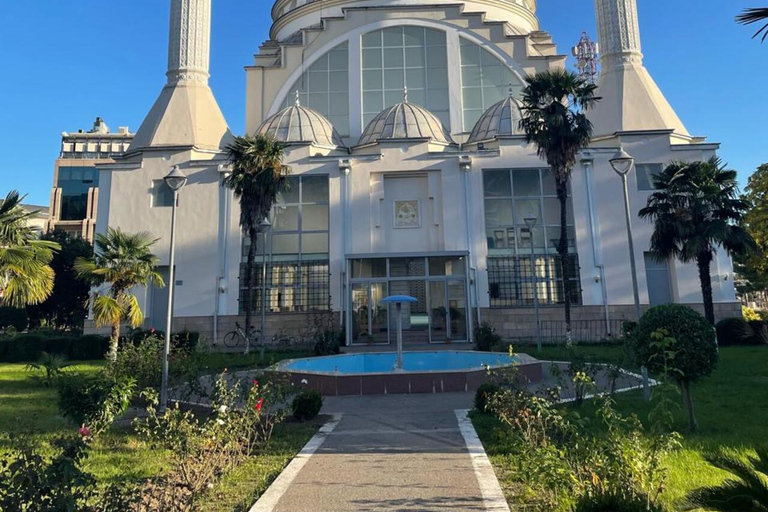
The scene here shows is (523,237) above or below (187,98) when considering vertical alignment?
below

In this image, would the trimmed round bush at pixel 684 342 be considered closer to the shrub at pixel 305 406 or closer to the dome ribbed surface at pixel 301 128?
the shrub at pixel 305 406

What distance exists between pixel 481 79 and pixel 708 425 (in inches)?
1034

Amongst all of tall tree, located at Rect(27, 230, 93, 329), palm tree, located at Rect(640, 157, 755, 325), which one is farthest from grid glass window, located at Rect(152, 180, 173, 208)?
palm tree, located at Rect(640, 157, 755, 325)

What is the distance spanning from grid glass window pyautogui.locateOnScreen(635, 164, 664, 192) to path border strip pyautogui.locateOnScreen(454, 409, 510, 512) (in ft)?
68.7

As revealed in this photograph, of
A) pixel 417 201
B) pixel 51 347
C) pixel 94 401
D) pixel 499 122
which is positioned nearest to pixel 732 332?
pixel 499 122

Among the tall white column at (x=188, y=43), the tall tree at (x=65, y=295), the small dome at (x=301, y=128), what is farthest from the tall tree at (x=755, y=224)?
the tall tree at (x=65, y=295)

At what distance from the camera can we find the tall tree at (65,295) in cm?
3599

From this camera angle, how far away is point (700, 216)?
19.6 meters

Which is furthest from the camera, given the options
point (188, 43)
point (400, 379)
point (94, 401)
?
point (188, 43)

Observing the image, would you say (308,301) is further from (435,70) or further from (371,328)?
(435,70)

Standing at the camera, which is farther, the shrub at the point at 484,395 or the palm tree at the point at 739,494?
the shrub at the point at 484,395

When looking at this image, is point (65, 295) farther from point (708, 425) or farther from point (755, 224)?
point (755, 224)

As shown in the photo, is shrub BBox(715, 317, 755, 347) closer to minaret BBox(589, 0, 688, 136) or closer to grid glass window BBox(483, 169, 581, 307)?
grid glass window BBox(483, 169, 581, 307)

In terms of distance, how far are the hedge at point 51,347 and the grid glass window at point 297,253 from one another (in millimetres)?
6589
